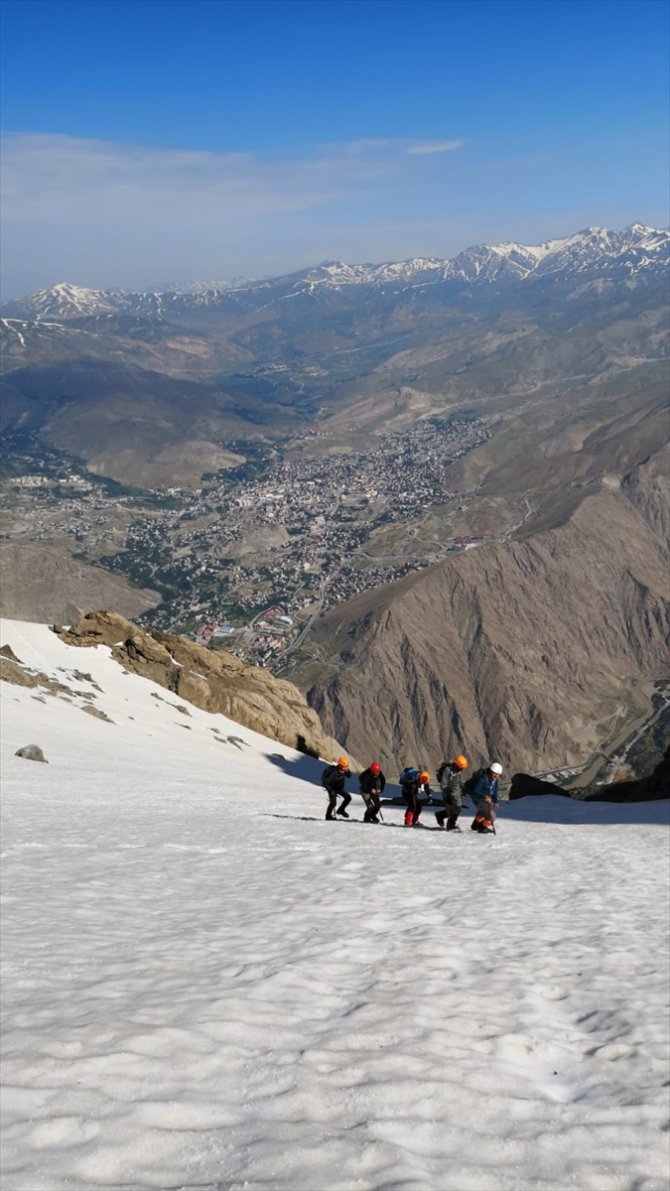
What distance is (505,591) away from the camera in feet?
642

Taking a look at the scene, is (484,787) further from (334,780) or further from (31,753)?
(31,753)

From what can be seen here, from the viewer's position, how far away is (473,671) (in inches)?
6875

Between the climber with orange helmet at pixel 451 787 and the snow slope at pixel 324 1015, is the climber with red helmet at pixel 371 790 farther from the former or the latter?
the snow slope at pixel 324 1015

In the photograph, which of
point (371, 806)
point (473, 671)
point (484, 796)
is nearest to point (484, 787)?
point (484, 796)

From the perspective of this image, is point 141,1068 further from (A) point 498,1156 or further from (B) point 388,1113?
(A) point 498,1156

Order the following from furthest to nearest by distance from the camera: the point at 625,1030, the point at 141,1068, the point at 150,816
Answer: the point at 150,816 < the point at 625,1030 < the point at 141,1068

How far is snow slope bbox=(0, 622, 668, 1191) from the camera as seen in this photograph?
543 cm

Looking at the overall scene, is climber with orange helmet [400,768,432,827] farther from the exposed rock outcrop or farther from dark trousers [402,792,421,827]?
the exposed rock outcrop

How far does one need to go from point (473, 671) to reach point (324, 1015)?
557 feet

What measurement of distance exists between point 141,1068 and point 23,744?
96.1 ft


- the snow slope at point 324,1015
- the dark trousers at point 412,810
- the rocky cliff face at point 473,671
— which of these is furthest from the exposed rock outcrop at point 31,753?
the rocky cliff face at point 473,671

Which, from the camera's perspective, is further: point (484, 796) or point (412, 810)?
point (412, 810)

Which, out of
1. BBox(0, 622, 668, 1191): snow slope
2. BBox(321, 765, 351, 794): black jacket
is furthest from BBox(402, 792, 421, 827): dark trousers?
BBox(0, 622, 668, 1191): snow slope

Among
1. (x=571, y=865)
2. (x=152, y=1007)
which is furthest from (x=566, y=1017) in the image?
(x=571, y=865)
